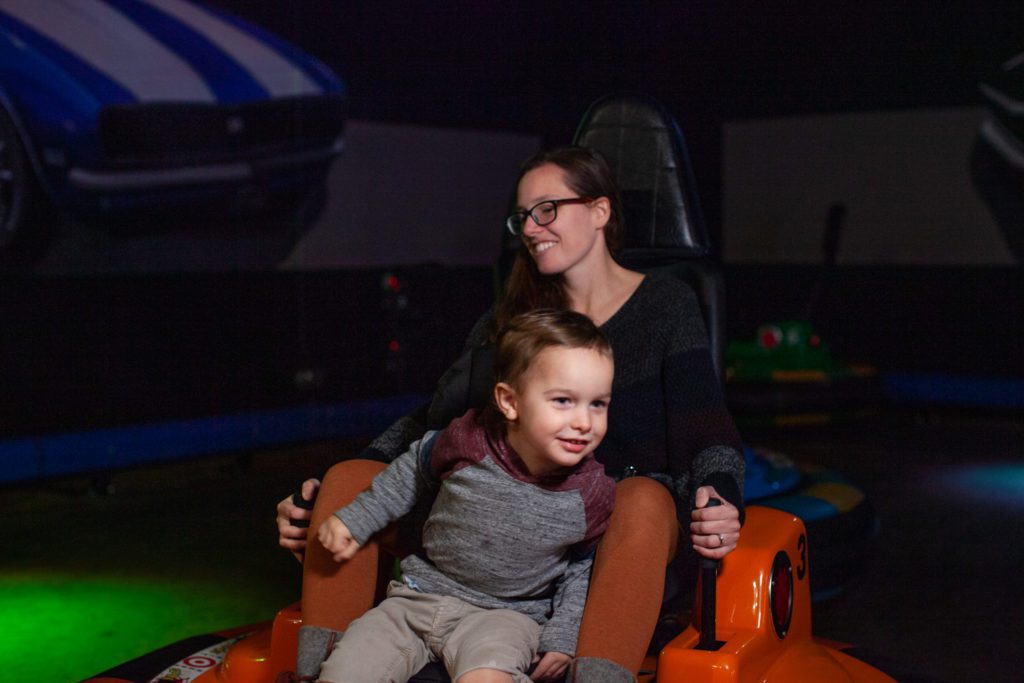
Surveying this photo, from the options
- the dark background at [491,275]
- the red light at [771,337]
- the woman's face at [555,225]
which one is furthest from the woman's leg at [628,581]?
the red light at [771,337]

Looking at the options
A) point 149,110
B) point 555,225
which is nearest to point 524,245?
point 555,225

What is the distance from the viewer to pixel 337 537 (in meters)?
1.40

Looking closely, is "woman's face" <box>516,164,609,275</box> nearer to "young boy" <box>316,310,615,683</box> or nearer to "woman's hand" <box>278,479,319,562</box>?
"young boy" <box>316,310,615,683</box>

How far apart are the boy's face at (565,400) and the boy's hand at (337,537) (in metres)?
0.26

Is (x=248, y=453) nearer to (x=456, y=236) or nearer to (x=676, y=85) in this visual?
(x=456, y=236)

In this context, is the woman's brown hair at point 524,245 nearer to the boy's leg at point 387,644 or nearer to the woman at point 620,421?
the woman at point 620,421

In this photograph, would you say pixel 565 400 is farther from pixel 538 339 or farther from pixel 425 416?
pixel 425 416

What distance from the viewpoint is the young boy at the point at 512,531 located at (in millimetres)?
1274

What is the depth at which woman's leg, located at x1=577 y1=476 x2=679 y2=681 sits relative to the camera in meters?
1.28

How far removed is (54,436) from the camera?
4.04 m

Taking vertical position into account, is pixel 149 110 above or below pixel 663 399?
above

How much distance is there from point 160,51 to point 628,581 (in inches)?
139

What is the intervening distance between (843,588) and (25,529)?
217 centimetres

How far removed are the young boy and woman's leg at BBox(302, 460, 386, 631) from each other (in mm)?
81
